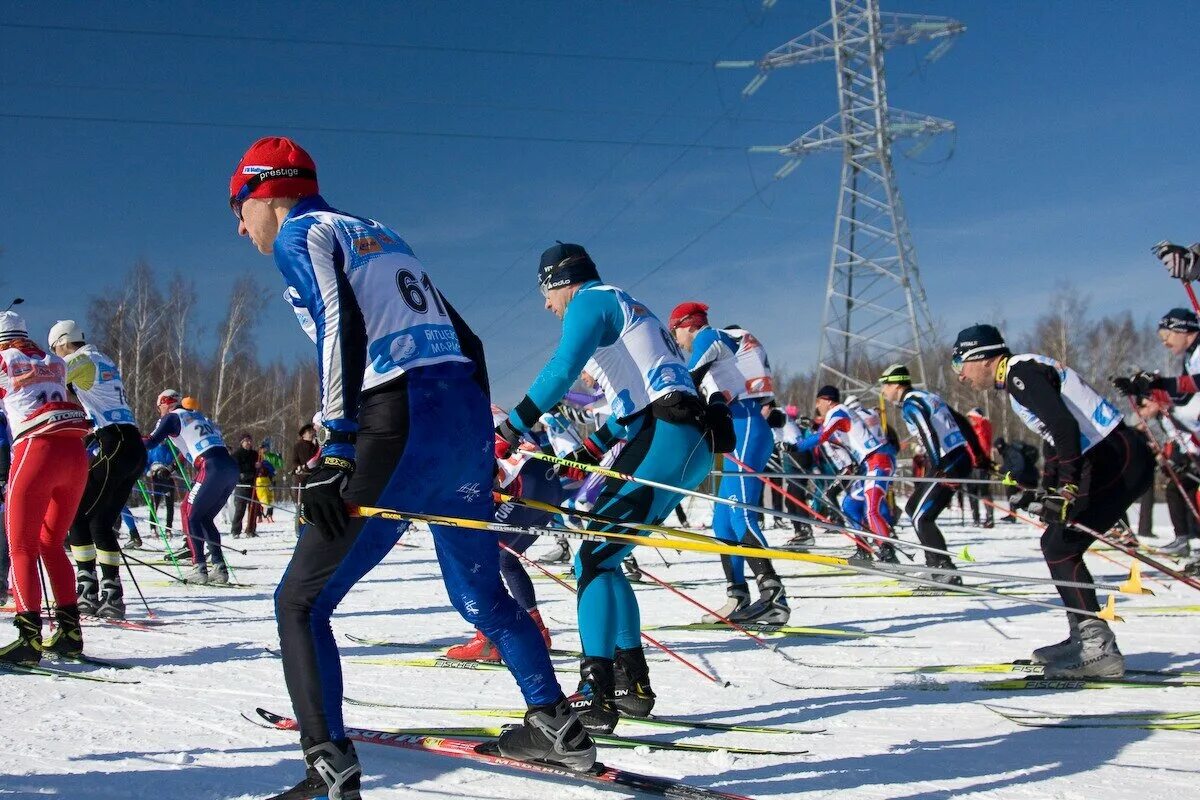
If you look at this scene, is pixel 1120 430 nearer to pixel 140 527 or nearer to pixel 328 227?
pixel 328 227

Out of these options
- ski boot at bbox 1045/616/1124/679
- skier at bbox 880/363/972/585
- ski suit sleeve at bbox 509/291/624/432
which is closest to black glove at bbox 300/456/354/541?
ski suit sleeve at bbox 509/291/624/432

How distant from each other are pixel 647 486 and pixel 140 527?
717 inches

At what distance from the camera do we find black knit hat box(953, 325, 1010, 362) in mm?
5332

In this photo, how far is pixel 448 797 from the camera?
2.97 metres

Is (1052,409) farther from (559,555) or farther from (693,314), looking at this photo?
(559,555)

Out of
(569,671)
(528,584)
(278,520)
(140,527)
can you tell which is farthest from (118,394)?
(278,520)

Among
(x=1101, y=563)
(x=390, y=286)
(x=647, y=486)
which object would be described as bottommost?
(x=1101, y=563)

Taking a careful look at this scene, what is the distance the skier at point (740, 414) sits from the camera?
22.0ft

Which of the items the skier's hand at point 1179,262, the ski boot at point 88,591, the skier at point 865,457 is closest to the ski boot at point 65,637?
the ski boot at point 88,591

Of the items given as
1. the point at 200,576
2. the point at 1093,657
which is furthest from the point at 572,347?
the point at 200,576

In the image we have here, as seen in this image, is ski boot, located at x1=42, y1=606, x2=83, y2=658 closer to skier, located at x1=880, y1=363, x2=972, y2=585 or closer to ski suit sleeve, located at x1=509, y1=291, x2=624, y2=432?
ski suit sleeve, located at x1=509, y1=291, x2=624, y2=432

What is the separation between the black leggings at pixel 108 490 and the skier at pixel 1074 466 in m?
6.09

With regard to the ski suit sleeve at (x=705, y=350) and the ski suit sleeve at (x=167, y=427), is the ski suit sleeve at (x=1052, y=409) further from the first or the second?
the ski suit sleeve at (x=167, y=427)

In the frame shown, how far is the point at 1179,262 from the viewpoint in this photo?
5.56 meters
